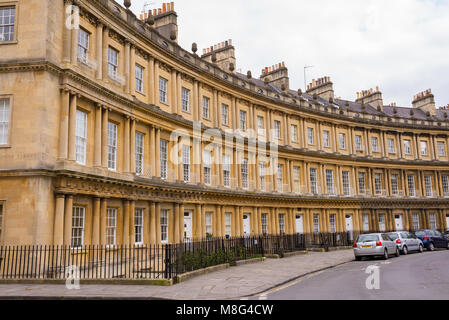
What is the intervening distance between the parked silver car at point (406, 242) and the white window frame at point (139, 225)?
1452cm

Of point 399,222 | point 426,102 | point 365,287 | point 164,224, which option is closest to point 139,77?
point 164,224

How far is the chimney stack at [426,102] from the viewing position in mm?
47781

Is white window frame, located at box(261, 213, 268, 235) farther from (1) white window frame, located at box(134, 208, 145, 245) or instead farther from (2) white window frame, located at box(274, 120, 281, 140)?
(1) white window frame, located at box(134, 208, 145, 245)

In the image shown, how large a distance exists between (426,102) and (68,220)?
45.7m

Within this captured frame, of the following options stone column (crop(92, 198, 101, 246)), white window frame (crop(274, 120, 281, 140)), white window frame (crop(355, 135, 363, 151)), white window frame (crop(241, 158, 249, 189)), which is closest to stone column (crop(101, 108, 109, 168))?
stone column (crop(92, 198, 101, 246))

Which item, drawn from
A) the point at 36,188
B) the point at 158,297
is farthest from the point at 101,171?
the point at 158,297

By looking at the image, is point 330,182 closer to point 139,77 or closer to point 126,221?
point 139,77

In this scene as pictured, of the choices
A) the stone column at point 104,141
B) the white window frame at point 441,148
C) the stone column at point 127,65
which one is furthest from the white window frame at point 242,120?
the white window frame at point 441,148

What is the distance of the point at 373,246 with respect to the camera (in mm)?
21047

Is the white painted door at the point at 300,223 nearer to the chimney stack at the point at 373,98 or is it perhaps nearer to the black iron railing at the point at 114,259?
the black iron railing at the point at 114,259

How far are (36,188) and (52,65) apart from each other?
4717mm

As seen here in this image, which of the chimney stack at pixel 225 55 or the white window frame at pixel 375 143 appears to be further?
the white window frame at pixel 375 143

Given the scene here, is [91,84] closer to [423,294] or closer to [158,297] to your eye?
[158,297]

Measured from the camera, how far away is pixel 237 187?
2842 cm
